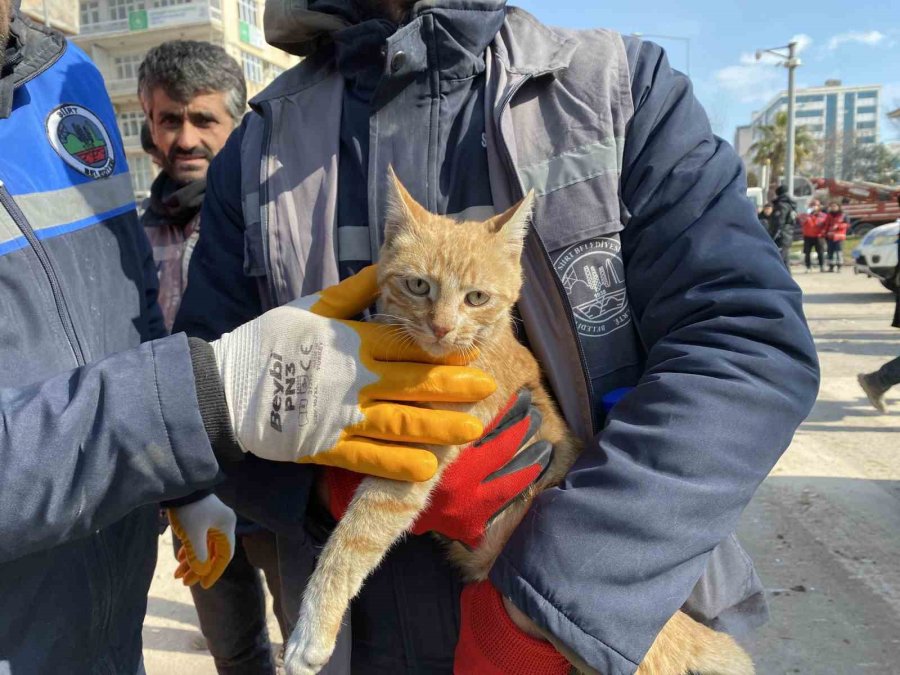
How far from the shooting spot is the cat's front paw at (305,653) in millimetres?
1820

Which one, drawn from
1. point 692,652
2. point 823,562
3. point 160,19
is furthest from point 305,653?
point 160,19

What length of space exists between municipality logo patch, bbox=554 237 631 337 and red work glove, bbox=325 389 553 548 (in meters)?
0.44

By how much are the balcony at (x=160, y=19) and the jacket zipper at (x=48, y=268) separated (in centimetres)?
4598

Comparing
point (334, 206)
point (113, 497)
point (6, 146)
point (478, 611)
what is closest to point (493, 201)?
point (334, 206)

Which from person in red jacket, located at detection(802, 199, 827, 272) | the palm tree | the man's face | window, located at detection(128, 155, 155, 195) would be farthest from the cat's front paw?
the palm tree

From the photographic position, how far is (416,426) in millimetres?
1719

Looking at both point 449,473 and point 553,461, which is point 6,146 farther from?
point 553,461

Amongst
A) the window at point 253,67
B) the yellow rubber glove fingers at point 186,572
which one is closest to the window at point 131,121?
the window at point 253,67

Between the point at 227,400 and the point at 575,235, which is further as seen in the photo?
the point at 227,400

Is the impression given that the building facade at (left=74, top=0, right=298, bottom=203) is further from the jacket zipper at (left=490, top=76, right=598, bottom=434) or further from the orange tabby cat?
the jacket zipper at (left=490, top=76, right=598, bottom=434)

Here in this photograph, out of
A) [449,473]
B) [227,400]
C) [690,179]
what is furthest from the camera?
[449,473]

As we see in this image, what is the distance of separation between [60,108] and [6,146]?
0.93 feet

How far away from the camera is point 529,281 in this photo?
173cm

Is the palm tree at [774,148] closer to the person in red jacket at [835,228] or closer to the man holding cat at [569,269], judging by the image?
the person in red jacket at [835,228]
